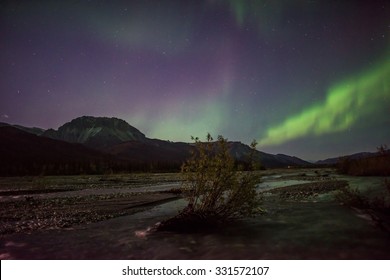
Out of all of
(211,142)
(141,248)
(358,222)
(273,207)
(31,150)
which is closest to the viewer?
(141,248)

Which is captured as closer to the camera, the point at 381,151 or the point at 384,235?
the point at 384,235

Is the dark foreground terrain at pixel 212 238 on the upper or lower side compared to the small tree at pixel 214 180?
lower

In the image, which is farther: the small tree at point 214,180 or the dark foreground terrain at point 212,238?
the small tree at point 214,180

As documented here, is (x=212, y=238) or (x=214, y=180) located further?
(x=214, y=180)

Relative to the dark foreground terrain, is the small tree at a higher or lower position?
higher

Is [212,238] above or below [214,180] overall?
below

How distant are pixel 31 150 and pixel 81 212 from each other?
197 meters

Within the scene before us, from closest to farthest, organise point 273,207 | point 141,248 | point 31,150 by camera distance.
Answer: point 141,248 < point 273,207 < point 31,150

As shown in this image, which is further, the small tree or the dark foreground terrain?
the small tree

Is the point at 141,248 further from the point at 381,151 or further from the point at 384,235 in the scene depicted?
the point at 381,151

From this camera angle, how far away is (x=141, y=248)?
292 inches
